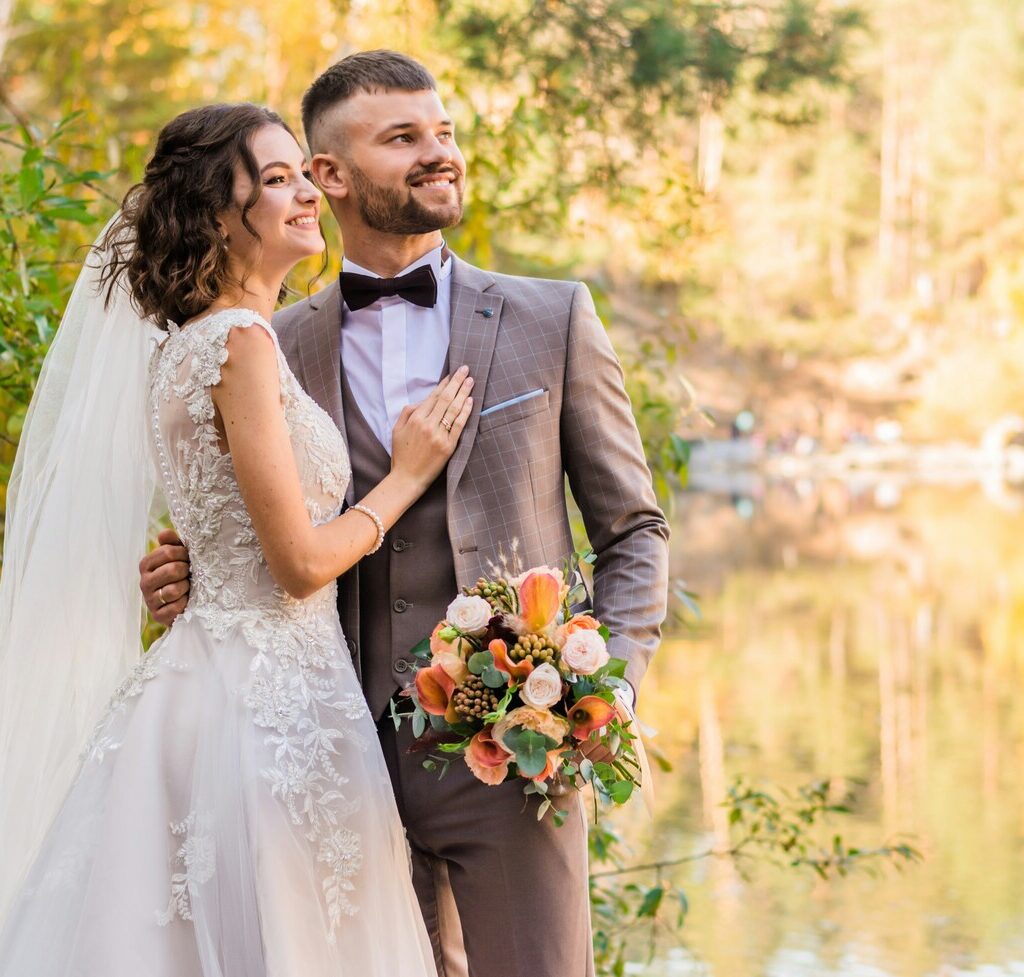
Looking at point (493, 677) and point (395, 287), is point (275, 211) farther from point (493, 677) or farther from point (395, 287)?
point (493, 677)

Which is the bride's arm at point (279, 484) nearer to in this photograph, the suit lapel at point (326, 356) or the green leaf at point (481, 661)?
the suit lapel at point (326, 356)

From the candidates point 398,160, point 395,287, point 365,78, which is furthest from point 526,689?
point 365,78

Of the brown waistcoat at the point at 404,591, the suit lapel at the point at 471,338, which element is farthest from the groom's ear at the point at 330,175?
the brown waistcoat at the point at 404,591

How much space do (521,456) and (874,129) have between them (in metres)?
41.7

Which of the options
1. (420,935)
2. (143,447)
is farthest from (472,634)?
(143,447)

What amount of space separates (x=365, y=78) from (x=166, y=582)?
881 mm

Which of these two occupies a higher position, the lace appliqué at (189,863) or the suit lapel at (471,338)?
the suit lapel at (471,338)

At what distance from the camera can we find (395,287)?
2.41m

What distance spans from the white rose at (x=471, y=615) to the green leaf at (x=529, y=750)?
0.15m

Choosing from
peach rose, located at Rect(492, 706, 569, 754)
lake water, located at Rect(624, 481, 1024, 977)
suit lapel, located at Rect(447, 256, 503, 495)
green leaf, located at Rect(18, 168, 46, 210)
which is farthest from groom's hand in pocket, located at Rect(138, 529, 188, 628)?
lake water, located at Rect(624, 481, 1024, 977)

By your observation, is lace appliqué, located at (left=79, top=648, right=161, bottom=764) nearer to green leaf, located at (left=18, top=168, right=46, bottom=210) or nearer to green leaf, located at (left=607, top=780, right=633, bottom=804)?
green leaf, located at (left=607, top=780, right=633, bottom=804)

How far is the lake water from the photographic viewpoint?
626cm

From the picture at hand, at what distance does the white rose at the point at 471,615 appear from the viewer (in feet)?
6.36

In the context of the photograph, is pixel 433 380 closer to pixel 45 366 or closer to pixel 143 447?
pixel 143 447
